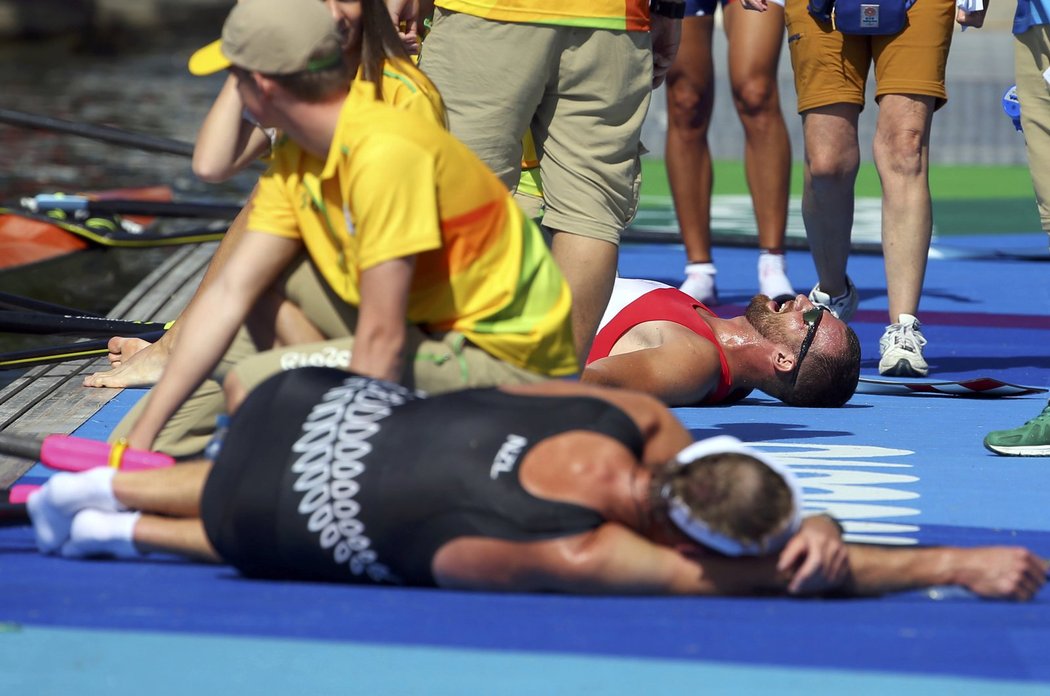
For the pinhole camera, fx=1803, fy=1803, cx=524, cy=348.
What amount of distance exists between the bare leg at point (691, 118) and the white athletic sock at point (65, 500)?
161 inches

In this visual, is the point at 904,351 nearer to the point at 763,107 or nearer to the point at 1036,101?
the point at 1036,101

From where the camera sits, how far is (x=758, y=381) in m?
5.28

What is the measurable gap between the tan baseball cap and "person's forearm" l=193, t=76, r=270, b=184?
0.49m

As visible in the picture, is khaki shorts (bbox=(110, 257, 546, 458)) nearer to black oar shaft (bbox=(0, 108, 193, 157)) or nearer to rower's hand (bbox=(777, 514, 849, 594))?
rower's hand (bbox=(777, 514, 849, 594))

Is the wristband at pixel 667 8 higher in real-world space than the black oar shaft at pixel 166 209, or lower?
higher

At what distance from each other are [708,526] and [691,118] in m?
4.46

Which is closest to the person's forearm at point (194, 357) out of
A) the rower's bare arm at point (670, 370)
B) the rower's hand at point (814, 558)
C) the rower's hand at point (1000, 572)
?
the rower's hand at point (814, 558)

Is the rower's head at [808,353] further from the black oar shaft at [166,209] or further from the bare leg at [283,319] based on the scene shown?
the black oar shaft at [166,209]

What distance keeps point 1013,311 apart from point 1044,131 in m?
2.59

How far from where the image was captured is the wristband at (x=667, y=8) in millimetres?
4863

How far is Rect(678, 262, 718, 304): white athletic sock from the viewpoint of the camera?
6973 mm

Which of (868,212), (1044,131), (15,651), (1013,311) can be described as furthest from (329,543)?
(868,212)

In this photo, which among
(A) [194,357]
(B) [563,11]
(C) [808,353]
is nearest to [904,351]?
(C) [808,353]

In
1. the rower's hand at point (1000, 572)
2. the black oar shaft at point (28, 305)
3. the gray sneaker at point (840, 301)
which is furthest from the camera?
the black oar shaft at point (28, 305)
